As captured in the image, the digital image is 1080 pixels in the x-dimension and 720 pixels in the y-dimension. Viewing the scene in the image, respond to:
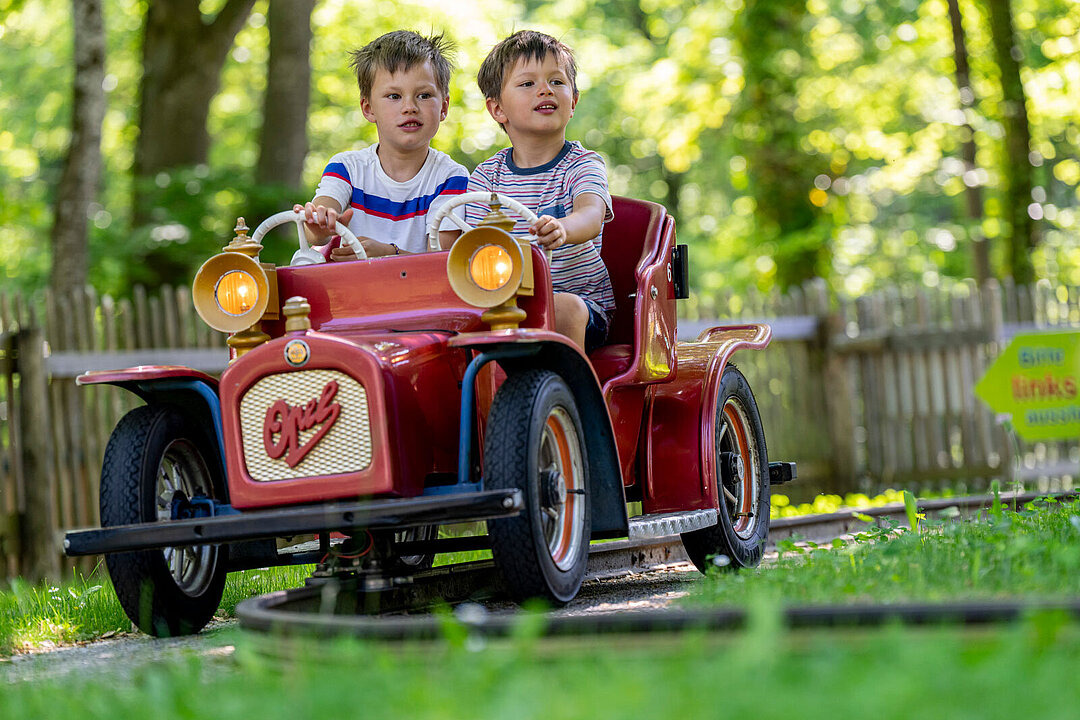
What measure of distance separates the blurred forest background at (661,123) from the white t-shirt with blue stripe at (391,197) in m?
5.31

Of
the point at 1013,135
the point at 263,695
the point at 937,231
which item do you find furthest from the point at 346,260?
the point at 937,231

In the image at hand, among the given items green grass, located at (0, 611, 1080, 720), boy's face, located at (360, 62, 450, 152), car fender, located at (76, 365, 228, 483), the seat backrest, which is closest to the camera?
green grass, located at (0, 611, 1080, 720)

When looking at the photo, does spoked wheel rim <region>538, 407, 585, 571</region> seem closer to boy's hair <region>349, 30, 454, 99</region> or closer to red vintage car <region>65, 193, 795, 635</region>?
red vintage car <region>65, 193, 795, 635</region>

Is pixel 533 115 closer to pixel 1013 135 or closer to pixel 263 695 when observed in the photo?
pixel 263 695

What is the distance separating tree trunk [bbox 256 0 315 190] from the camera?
14.7 m

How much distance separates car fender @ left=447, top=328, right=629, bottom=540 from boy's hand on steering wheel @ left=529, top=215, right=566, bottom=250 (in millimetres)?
442

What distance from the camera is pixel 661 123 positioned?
19.5 m

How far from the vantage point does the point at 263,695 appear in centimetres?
248

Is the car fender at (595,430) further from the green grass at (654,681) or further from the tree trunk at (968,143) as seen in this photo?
the tree trunk at (968,143)

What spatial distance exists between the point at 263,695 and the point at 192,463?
7.91 feet

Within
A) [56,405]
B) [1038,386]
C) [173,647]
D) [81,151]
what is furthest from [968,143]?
[173,647]

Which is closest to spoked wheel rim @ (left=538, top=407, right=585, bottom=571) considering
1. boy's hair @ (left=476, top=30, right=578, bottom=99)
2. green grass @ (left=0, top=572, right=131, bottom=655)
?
boy's hair @ (left=476, top=30, right=578, bottom=99)

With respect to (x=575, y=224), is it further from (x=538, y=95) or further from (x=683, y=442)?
(x=683, y=442)

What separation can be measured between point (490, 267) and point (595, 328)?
1.04 m
